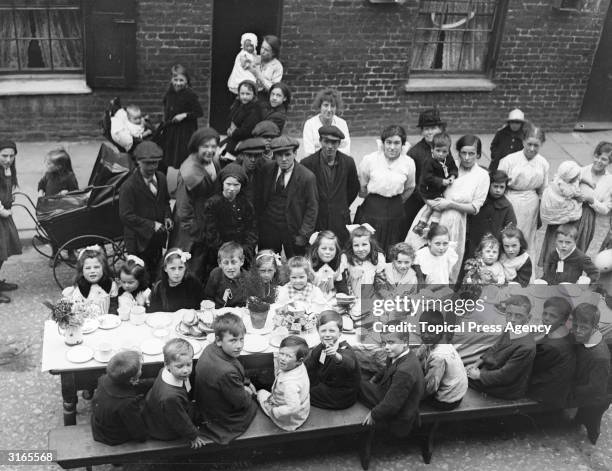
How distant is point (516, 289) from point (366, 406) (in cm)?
194

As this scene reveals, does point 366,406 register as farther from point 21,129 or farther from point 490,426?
point 21,129

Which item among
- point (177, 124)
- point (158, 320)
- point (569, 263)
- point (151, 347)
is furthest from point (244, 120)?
point (569, 263)

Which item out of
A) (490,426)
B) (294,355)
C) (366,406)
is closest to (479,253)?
(490,426)

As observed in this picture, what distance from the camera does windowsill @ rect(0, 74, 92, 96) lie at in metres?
10.2

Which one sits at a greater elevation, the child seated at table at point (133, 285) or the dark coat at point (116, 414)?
the child seated at table at point (133, 285)

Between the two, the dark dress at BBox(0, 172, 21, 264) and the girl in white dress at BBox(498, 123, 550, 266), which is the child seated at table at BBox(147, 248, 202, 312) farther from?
the girl in white dress at BBox(498, 123, 550, 266)

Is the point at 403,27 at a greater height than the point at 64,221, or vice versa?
the point at 403,27

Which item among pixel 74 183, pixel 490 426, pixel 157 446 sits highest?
pixel 74 183

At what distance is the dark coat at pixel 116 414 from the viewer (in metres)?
5.13

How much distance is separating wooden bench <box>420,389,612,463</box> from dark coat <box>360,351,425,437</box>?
208mm

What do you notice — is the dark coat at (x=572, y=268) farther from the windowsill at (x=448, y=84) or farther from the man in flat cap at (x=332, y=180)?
the windowsill at (x=448, y=84)

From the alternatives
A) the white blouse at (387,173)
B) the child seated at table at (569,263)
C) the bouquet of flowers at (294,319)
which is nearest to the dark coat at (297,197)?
the white blouse at (387,173)

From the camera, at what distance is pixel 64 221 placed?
7.30m

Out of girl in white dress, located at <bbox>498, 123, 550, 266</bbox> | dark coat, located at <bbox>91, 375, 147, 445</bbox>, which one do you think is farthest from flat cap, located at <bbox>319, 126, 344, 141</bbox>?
dark coat, located at <bbox>91, 375, 147, 445</bbox>
